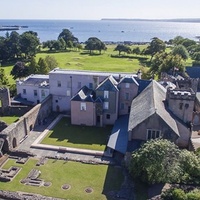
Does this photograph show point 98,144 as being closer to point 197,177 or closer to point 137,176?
point 137,176

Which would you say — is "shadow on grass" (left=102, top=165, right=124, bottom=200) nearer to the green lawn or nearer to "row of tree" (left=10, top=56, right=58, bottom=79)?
the green lawn

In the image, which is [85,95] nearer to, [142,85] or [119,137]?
[142,85]

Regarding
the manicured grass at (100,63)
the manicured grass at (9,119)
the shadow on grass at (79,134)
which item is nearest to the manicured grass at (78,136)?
the shadow on grass at (79,134)

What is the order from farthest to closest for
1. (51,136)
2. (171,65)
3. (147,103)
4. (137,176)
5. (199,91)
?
(171,65)
(199,91)
(51,136)
(147,103)
(137,176)

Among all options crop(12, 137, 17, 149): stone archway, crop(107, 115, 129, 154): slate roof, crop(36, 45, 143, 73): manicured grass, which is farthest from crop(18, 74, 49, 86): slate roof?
crop(36, 45, 143, 73): manicured grass

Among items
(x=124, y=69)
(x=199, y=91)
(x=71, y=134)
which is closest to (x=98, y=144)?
(x=71, y=134)

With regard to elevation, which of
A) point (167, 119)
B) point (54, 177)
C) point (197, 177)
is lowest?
point (54, 177)
